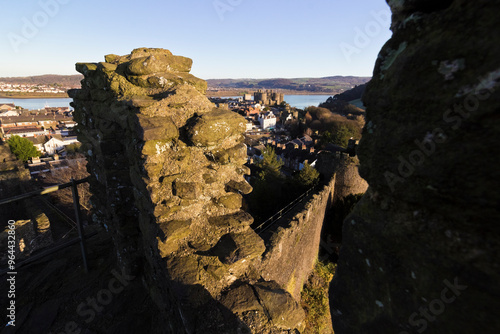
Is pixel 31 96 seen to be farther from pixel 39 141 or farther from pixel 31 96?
pixel 39 141

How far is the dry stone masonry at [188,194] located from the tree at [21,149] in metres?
29.5

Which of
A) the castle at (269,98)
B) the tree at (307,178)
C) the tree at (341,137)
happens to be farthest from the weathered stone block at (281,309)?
the castle at (269,98)

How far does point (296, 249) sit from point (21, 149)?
101 ft

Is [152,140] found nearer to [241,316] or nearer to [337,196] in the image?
[241,316]

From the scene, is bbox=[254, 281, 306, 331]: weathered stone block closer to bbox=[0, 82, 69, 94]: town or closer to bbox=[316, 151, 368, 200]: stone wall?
bbox=[316, 151, 368, 200]: stone wall

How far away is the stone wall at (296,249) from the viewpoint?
5.11 meters

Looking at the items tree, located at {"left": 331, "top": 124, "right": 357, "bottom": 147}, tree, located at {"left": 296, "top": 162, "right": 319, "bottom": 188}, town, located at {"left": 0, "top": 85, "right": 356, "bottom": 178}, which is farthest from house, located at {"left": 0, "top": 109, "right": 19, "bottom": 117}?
tree, located at {"left": 296, "top": 162, "right": 319, "bottom": 188}

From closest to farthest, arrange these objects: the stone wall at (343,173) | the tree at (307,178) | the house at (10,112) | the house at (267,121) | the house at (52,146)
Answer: the tree at (307,178), the stone wall at (343,173), the house at (52,146), the house at (267,121), the house at (10,112)

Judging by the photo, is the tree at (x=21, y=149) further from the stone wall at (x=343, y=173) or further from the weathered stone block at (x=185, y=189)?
the weathered stone block at (x=185, y=189)

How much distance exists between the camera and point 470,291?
886 mm

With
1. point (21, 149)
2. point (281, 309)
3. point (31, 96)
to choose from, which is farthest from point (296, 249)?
point (31, 96)

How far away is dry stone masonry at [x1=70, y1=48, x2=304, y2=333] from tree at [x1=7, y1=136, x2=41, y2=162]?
29541mm

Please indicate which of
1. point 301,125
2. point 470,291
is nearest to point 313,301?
point 470,291

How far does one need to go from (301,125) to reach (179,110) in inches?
1914
